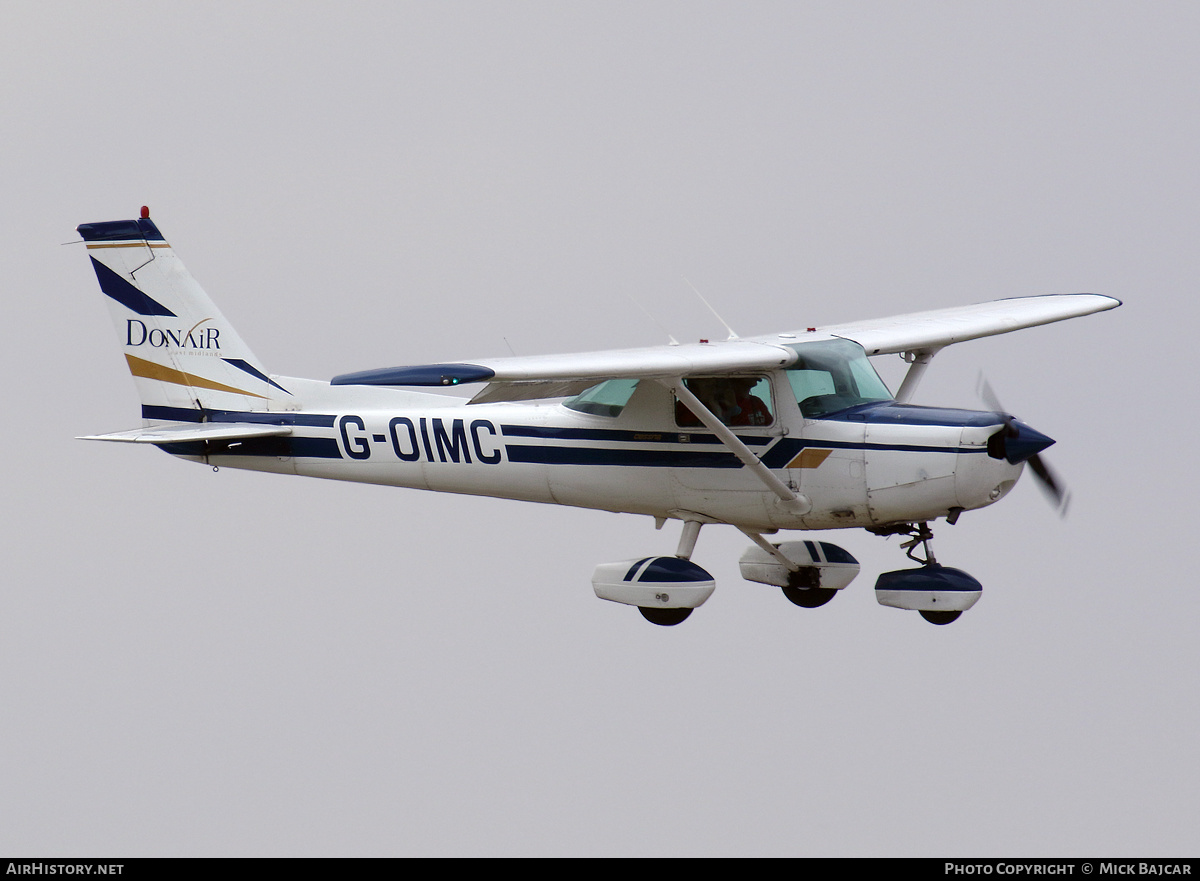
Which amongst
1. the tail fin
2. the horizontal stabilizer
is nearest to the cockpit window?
the horizontal stabilizer

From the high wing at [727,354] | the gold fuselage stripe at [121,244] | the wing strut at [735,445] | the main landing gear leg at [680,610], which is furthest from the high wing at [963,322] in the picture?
the gold fuselage stripe at [121,244]

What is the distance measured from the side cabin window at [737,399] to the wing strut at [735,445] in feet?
0.33

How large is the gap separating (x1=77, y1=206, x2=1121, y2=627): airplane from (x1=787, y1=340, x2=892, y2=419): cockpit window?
0.05 ft

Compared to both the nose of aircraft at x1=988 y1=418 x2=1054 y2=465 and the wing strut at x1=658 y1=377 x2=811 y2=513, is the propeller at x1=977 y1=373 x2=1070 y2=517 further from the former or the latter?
the wing strut at x1=658 y1=377 x2=811 y2=513

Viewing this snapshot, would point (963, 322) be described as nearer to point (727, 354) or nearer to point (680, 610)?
point (727, 354)

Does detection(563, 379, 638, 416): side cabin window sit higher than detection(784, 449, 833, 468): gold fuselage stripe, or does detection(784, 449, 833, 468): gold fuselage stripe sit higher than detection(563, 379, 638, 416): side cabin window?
detection(563, 379, 638, 416): side cabin window

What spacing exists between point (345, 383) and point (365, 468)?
291cm

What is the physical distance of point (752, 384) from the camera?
40.3 ft

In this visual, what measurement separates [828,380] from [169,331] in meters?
5.42

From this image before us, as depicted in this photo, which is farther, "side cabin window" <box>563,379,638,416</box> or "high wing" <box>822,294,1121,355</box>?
"high wing" <box>822,294,1121,355</box>

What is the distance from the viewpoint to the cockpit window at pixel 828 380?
12227 millimetres

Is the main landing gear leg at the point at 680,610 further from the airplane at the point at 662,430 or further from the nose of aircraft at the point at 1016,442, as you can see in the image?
the nose of aircraft at the point at 1016,442

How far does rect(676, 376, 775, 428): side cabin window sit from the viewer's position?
40.2ft

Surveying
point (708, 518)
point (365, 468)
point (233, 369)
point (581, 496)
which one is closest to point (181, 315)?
point (233, 369)
